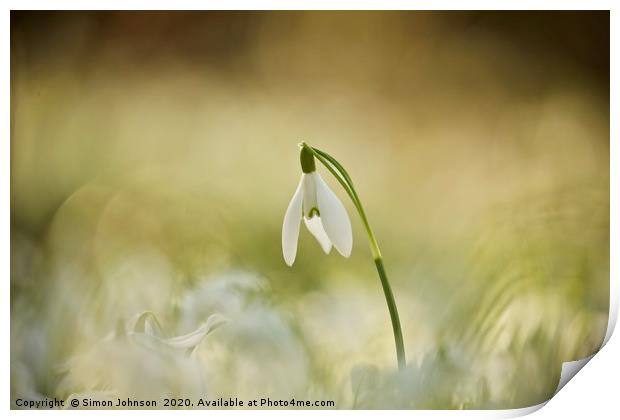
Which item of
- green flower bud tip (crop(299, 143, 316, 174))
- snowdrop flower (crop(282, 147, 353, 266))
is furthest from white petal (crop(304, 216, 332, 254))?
green flower bud tip (crop(299, 143, 316, 174))

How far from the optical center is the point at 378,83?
1630 mm

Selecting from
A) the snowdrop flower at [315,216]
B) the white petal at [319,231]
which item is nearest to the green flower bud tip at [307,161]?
the snowdrop flower at [315,216]

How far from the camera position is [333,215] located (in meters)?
1.59

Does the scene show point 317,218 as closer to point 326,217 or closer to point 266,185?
point 326,217

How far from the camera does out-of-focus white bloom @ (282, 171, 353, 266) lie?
159 centimetres

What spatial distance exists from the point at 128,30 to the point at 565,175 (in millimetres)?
1028

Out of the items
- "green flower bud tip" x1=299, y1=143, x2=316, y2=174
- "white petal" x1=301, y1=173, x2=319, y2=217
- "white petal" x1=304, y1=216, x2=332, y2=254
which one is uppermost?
"green flower bud tip" x1=299, y1=143, x2=316, y2=174

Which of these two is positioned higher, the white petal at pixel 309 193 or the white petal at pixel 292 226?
the white petal at pixel 309 193

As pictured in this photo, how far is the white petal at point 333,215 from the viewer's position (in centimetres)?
159

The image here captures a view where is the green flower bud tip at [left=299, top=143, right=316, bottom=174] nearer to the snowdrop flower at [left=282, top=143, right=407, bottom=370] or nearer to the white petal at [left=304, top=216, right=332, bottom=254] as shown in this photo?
the snowdrop flower at [left=282, top=143, right=407, bottom=370]

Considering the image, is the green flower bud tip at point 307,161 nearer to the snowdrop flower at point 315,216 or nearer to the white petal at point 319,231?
the snowdrop flower at point 315,216

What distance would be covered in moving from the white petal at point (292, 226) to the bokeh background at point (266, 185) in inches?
0.7

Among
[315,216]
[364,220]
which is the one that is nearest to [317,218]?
[315,216]
